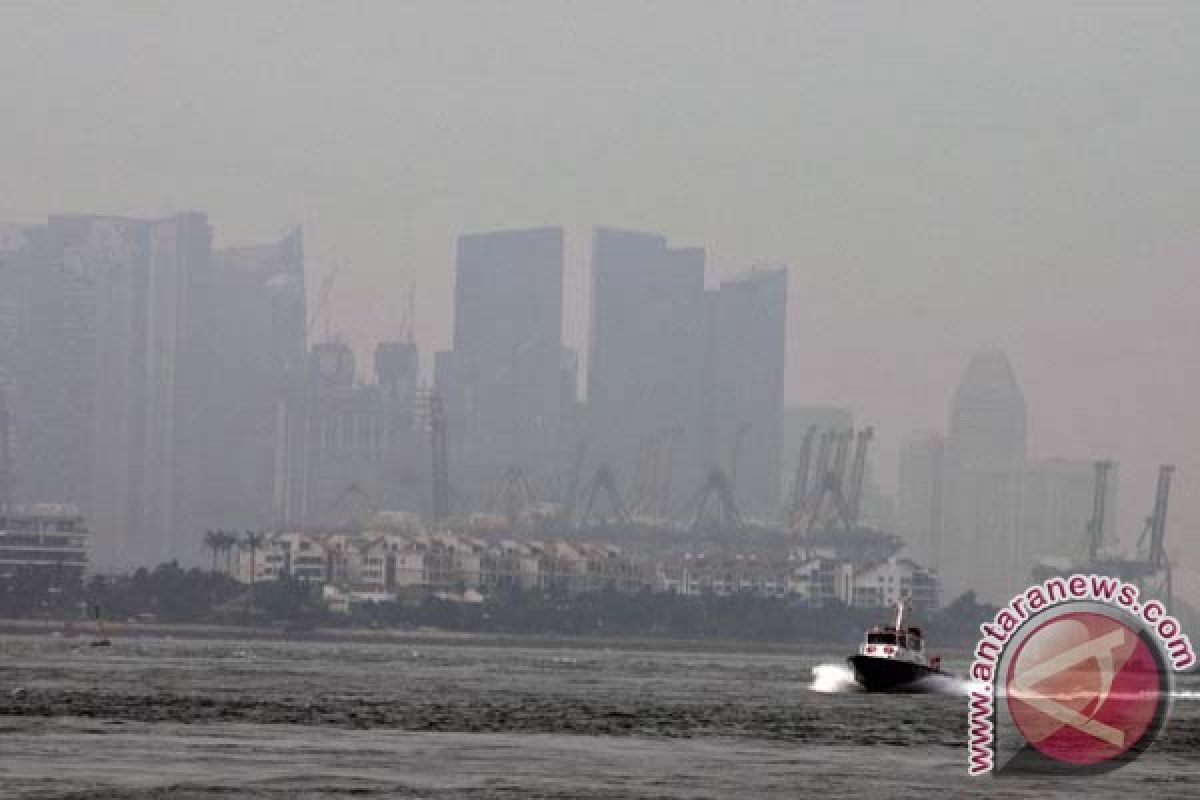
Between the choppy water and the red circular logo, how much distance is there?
293 cm

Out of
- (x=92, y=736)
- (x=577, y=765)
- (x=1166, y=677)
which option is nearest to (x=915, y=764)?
(x=577, y=765)

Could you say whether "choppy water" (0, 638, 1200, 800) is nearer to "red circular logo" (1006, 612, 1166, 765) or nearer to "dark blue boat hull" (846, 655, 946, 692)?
"dark blue boat hull" (846, 655, 946, 692)

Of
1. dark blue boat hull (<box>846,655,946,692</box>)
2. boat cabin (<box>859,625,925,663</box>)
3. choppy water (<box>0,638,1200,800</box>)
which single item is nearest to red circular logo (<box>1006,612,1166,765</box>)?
choppy water (<box>0,638,1200,800</box>)

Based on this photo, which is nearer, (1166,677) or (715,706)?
(1166,677)

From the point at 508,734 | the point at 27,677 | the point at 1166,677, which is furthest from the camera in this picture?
the point at 27,677

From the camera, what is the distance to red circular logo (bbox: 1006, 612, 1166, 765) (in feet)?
155

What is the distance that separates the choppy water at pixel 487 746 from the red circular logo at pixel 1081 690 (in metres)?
2.93

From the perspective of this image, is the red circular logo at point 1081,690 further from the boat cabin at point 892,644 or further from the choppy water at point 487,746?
the boat cabin at point 892,644

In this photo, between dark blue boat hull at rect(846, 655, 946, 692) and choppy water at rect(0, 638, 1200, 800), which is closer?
choppy water at rect(0, 638, 1200, 800)

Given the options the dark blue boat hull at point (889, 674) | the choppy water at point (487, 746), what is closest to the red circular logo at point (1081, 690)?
the choppy water at point (487, 746)

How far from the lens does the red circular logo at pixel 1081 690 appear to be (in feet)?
155

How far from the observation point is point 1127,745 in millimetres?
117562

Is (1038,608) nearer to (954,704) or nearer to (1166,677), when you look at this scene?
(1166,677)

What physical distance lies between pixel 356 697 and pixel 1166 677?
9987 cm
